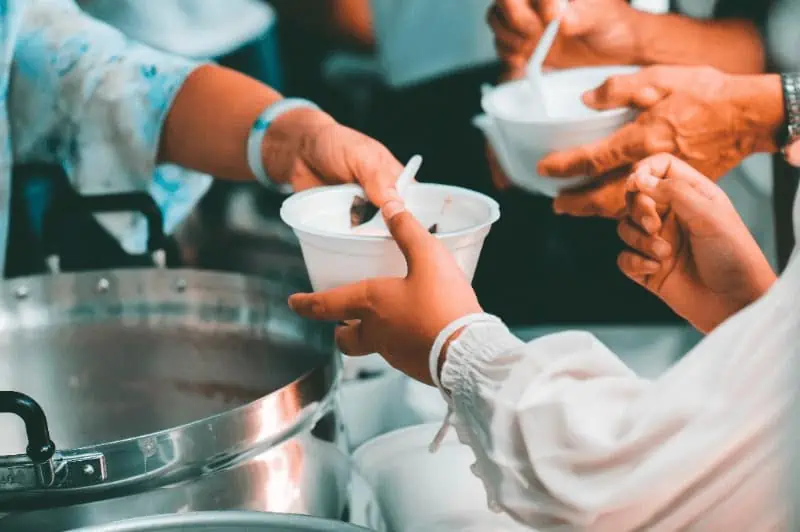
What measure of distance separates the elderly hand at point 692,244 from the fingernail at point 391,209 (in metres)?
0.28

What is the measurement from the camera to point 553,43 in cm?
139

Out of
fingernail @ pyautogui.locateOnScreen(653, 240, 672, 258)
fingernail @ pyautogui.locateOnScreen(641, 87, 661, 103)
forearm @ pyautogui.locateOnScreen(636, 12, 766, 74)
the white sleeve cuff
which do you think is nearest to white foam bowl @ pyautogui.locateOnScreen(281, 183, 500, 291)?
the white sleeve cuff

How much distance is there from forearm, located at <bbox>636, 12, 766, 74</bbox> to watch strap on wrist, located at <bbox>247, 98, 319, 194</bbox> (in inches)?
21.2

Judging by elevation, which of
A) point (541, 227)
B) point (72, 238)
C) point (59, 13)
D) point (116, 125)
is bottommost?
point (541, 227)

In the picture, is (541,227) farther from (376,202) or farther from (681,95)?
(376,202)

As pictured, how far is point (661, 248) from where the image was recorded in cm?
100

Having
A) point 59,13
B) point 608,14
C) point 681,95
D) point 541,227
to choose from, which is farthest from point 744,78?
point 59,13

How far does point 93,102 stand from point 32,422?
719mm

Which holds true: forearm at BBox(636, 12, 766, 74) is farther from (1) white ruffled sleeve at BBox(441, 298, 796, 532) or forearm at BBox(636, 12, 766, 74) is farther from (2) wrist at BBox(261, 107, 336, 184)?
(1) white ruffled sleeve at BBox(441, 298, 796, 532)

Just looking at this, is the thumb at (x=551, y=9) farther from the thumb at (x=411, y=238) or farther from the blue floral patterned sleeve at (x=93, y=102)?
the thumb at (x=411, y=238)

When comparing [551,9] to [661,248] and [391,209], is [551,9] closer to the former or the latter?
[661,248]

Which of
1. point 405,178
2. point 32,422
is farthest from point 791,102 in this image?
point 32,422

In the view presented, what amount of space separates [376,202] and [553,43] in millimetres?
577

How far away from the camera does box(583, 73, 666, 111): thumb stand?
3.58 feet
